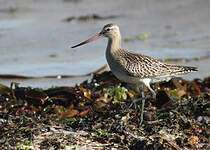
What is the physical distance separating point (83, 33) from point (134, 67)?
6.12 metres

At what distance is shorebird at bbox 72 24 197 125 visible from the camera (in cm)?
624

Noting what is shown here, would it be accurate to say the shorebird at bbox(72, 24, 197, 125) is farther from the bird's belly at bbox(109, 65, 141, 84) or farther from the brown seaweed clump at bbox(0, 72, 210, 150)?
the brown seaweed clump at bbox(0, 72, 210, 150)

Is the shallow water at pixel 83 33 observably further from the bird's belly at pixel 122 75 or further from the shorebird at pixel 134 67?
the bird's belly at pixel 122 75

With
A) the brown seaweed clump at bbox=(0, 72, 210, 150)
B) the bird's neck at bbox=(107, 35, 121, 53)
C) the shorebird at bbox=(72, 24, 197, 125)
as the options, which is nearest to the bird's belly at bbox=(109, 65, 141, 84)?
the shorebird at bbox=(72, 24, 197, 125)

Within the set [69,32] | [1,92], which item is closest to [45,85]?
[1,92]

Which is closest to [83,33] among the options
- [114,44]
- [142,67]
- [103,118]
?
[114,44]

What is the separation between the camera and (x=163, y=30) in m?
12.5

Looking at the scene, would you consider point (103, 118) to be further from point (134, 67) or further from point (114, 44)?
point (114, 44)

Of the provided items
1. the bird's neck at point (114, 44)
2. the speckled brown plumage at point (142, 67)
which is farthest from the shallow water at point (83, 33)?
the speckled brown plumage at point (142, 67)

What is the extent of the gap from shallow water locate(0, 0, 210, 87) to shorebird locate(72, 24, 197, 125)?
1.85m

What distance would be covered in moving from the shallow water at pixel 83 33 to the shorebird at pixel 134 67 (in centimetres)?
185

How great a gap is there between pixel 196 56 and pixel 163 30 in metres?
2.63

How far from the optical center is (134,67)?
20.5ft

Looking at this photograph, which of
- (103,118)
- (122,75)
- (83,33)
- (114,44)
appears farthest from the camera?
(83,33)
